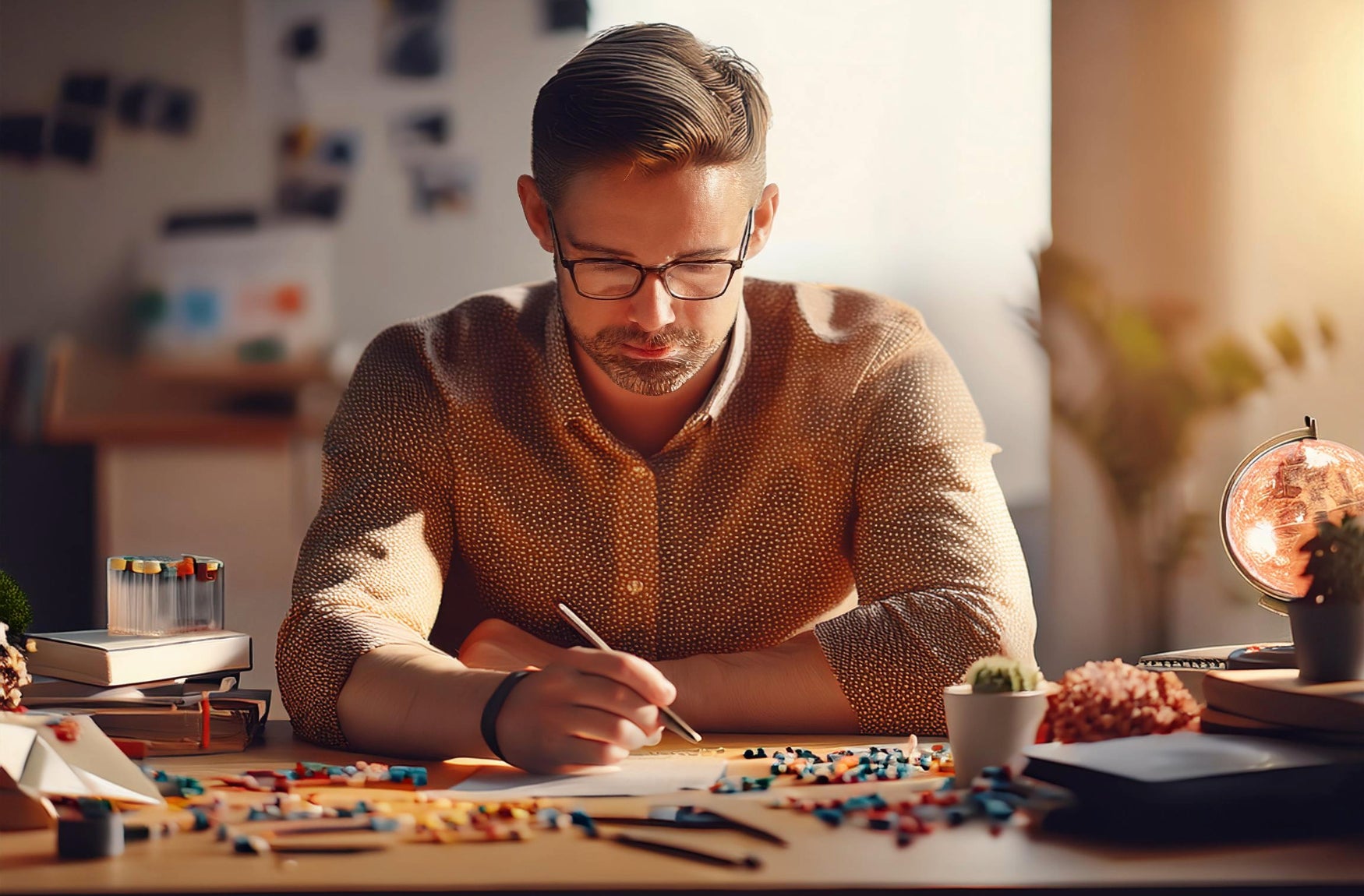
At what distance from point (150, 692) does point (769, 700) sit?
1.91 ft

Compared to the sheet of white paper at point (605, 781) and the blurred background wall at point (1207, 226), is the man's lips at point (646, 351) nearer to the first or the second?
the sheet of white paper at point (605, 781)

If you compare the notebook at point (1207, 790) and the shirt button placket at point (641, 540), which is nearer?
the notebook at point (1207, 790)

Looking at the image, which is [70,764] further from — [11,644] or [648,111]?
[648,111]

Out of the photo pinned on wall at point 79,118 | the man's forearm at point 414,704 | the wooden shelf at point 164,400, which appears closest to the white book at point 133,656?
the man's forearm at point 414,704

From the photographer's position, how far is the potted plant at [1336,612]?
91 cm

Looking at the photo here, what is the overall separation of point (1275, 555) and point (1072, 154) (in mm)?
1825

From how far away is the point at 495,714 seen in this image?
3.37 feet

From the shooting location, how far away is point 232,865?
0.73 m

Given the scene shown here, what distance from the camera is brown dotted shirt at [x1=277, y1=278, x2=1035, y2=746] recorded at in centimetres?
145

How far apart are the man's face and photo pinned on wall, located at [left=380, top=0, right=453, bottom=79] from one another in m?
1.76

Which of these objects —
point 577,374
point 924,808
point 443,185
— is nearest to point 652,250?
point 577,374

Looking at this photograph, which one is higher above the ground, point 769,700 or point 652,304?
point 652,304

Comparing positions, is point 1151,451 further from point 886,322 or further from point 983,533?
point 983,533

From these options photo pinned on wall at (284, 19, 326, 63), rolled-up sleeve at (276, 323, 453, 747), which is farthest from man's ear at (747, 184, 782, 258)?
photo pinned on wall at (284, 19, 326, 63)
